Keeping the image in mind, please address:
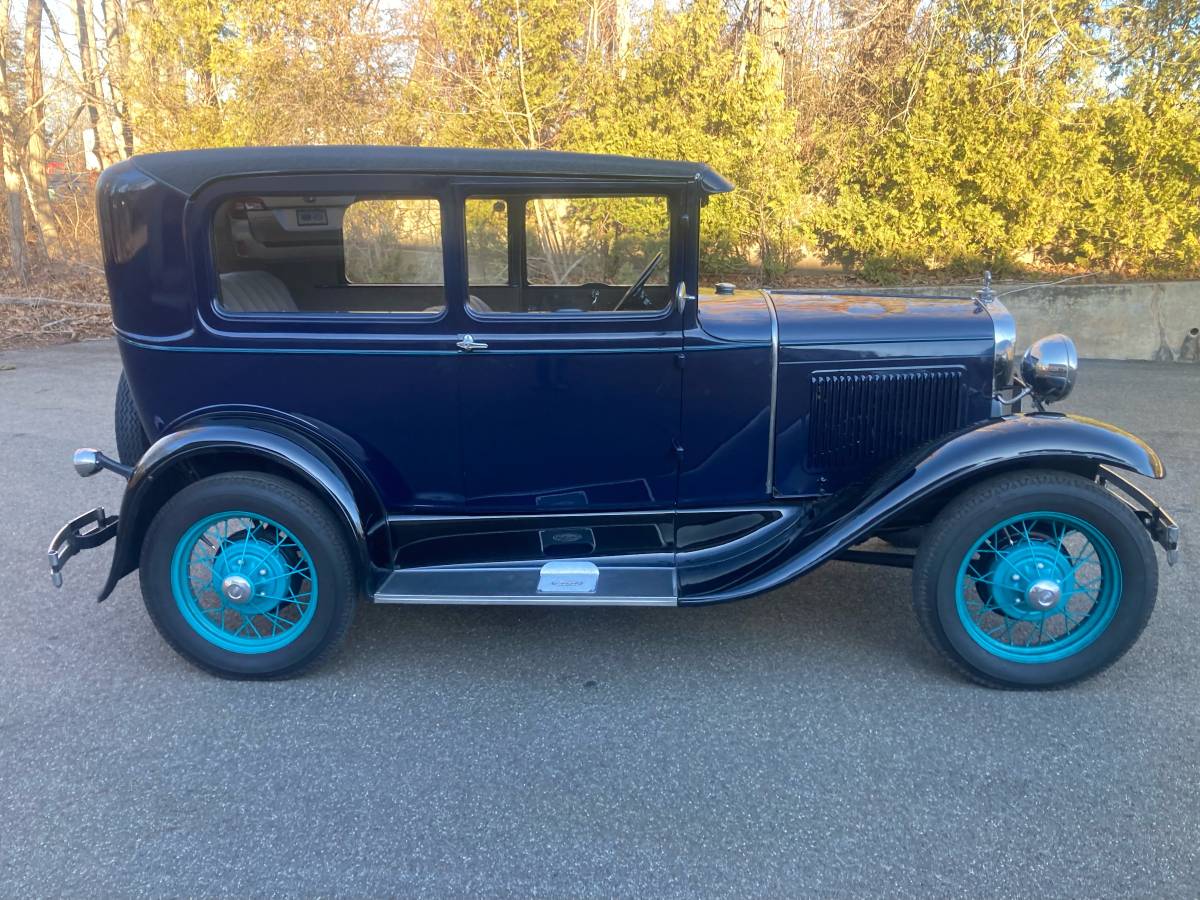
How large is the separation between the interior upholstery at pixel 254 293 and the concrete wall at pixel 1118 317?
745 cm

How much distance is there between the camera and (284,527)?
309 centimetres

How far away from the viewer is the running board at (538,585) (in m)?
3.10

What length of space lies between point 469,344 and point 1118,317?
27.7ft

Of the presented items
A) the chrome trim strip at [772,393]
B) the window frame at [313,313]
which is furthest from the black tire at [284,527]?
the chrome trim strip at [772,393]

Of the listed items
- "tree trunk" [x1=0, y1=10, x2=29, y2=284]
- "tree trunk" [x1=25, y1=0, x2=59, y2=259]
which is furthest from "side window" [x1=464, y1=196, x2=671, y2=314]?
"tree trunk" [x1=25, y1=0, x2=59, y2=259]

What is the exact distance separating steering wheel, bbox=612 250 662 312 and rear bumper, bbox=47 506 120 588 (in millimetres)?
2104

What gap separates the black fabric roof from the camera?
120 inches

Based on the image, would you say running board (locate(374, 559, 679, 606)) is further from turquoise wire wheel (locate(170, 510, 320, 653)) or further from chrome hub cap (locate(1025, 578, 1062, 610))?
chrome hub cap (locate(1025, 578, 1062, 610))

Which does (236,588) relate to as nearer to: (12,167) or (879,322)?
(879,322)

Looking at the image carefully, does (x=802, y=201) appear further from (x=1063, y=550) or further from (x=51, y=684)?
(x=51, y=684)

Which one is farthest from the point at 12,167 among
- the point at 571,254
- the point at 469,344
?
the point at 469,344

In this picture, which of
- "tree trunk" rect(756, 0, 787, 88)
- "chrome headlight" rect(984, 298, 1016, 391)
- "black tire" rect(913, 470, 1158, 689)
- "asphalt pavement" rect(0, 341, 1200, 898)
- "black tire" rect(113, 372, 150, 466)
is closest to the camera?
"asphalt pavement" rect(0, 341, 1200, 898)

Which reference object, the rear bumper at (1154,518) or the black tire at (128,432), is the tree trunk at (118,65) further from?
the rear bumper at (1154,518)

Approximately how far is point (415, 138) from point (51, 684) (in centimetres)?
835
